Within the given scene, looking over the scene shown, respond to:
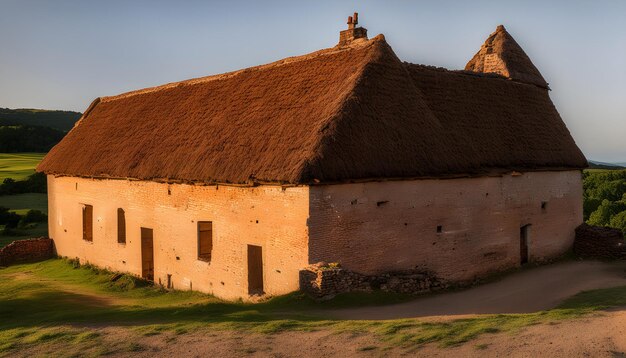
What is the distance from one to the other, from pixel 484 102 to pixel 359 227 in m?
8.50

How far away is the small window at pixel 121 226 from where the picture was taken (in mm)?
20953

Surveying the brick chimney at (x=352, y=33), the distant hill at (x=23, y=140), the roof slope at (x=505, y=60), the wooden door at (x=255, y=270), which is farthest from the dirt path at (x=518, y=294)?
the distant hill at (x=23, y=140)

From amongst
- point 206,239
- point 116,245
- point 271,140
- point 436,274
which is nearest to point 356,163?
point 271,140

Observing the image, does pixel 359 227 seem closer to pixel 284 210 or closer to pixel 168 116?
pixel 284 210

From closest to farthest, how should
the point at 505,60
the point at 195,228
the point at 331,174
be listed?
the point at 331,174
the point at 195,228
the point at 505,60

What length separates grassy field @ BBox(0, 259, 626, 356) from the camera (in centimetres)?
986

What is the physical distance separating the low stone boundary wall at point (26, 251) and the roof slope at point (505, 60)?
2170cm

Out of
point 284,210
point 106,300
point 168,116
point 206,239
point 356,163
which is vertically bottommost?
point 106,300

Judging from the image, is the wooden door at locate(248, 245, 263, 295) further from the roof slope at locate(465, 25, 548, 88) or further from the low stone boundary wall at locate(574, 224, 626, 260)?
the roof slope at locate(465, 25, 548, 88)

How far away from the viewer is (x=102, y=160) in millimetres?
21453

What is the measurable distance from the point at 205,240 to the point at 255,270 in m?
2.89

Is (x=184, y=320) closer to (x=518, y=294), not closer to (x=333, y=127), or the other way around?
(x=333, y=127)

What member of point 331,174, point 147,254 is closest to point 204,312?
point 331,174

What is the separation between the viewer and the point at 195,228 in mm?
17203
